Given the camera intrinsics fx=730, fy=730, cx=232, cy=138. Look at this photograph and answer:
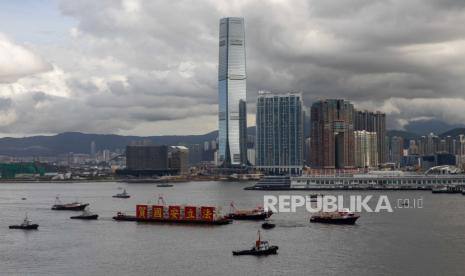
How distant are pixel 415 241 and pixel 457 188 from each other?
10556cm

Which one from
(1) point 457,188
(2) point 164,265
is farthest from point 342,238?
(1) point 457,188

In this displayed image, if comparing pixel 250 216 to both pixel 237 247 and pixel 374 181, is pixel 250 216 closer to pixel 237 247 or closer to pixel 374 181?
pixel 237 247

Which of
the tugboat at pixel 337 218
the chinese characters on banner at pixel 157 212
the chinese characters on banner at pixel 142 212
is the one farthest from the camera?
the chinese characters on banner at pixel 142 212

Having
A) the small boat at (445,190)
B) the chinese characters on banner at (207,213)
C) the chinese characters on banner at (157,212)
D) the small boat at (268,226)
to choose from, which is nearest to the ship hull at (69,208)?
the chinese characters on banner at (157,212)

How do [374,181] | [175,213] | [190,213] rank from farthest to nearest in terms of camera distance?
[374,181] → [175,213] → [190,213]

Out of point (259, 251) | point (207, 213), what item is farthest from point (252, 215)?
point (259, 251)

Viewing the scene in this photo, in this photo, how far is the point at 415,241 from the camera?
212 ft

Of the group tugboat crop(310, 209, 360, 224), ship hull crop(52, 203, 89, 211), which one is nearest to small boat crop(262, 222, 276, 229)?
tugboat crop(310, 209, 360, 224)

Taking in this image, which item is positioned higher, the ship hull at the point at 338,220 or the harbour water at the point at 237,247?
the ship hull at the point at 338,220

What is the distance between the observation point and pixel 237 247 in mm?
62188

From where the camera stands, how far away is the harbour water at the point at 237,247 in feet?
170

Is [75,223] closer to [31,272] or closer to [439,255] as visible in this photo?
[31,272]

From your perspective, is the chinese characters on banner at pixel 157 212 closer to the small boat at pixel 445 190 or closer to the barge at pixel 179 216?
the barge at pixel 179 216

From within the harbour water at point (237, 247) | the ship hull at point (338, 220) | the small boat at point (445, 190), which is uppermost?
the small boat at point (445, 190)
